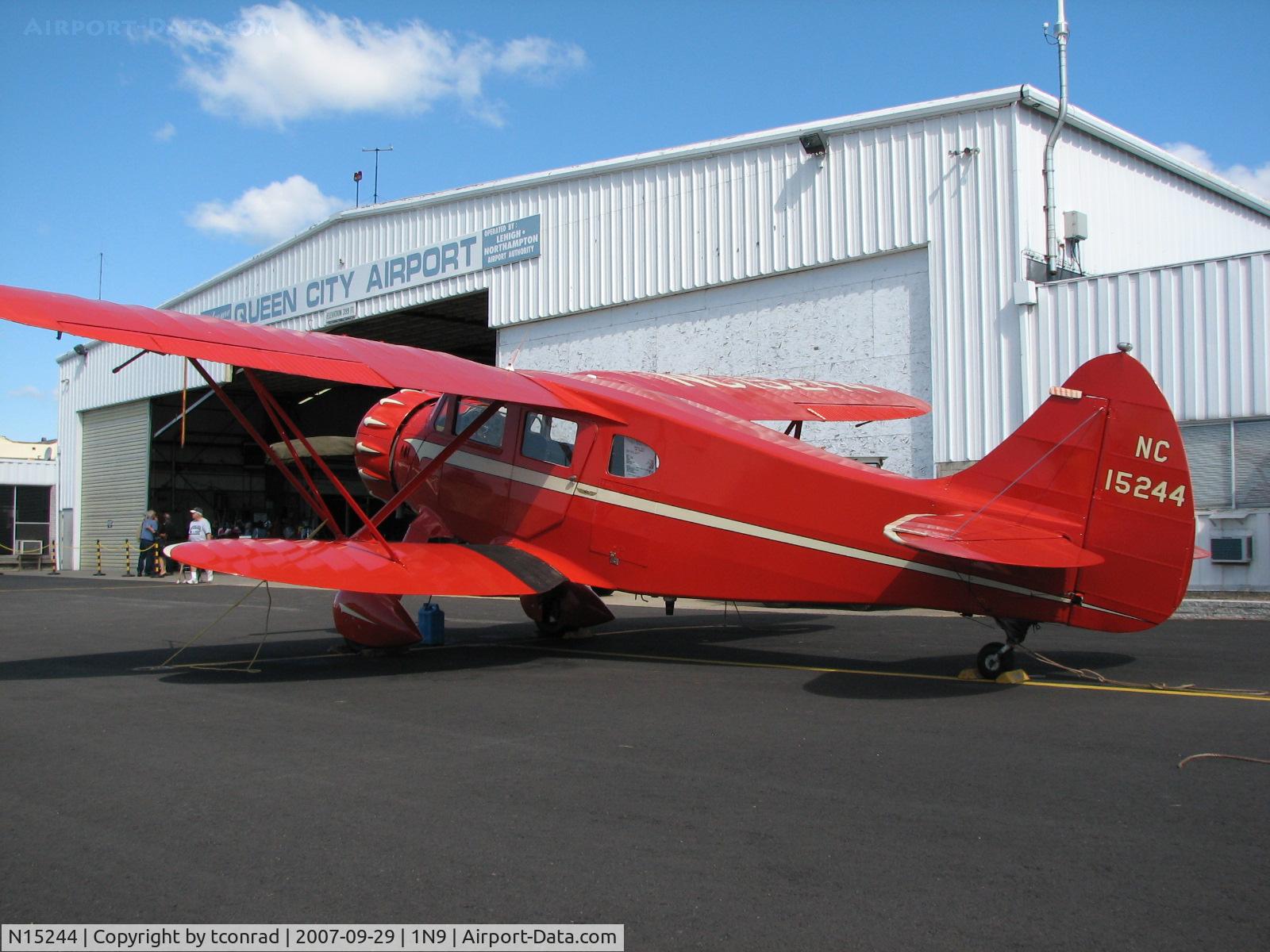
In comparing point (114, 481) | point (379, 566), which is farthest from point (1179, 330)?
point (114, 481)

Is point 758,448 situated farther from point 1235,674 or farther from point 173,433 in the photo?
point 173,433

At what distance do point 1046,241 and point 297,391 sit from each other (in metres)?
34.8

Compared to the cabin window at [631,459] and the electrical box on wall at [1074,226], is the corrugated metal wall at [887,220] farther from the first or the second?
the cabin window at [631,459]

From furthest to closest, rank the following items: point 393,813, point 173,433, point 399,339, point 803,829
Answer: point 173,433, point 399,339, point 393,813, point 803,829

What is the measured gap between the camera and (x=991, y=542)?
7.14 m

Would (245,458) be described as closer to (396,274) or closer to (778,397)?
(396,274)

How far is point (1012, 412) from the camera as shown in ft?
51.8

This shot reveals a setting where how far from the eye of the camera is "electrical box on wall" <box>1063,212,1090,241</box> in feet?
53.6

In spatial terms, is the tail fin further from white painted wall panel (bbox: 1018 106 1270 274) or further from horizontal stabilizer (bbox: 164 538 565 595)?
white painted wall panel (bbox: 1018 106 1270 274)

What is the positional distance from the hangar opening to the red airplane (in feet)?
80.7

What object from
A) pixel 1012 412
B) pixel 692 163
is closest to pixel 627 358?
pixel 692 163

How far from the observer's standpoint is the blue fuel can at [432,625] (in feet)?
37.2

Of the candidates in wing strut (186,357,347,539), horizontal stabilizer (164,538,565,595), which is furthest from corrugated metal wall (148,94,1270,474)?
wing strut (186,357,347,539)

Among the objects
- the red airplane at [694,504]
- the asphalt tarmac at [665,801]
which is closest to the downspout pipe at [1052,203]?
the red airplane at [694,504]
